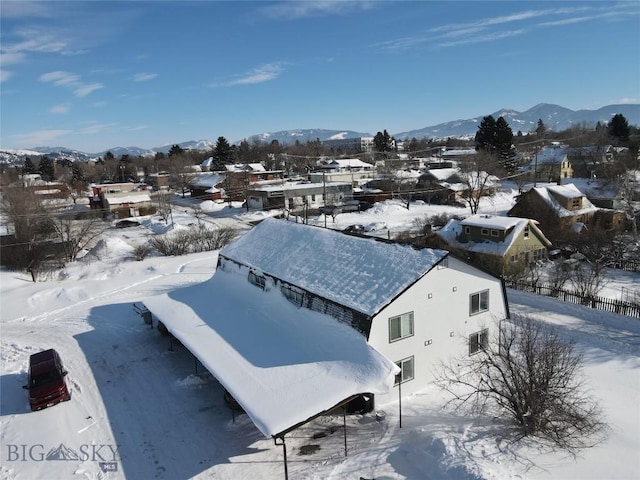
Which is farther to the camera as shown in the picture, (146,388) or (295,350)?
(146,388)

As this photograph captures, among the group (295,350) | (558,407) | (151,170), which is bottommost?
(558,407)

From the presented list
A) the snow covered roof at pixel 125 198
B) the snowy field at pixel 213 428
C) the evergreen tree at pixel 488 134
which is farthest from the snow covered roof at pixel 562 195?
the snow covered roof at pixel 125 198

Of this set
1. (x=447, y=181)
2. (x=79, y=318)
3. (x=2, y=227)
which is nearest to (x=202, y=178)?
(x=2, y=227)

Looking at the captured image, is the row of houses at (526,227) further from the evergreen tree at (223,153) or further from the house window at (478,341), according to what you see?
the evergreen tree at (223,153)

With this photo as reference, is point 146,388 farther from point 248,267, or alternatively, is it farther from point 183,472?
point 248,267

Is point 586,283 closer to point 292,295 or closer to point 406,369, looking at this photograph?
point 406,369

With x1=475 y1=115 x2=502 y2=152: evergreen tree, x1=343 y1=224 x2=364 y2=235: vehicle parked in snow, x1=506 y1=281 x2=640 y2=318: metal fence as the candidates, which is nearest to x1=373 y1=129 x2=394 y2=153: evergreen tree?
x1=475 y1=115 x2=502 y2=152: evergreen tree

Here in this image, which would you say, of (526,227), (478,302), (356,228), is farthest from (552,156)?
(478,302)
